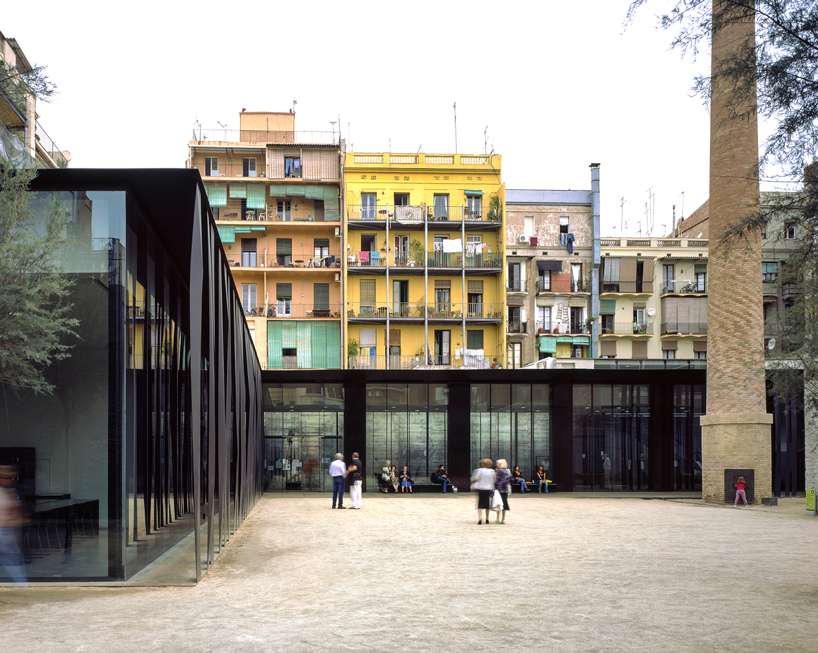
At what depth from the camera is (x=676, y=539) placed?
15258mm

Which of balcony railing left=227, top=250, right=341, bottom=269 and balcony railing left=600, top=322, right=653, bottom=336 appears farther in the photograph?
balcony railing left=600, top=322, right=653, bottom=336

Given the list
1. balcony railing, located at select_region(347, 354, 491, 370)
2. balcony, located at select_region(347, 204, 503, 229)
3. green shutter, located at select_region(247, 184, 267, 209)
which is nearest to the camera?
balcony railing, located at select_region(347, 354, 491, 370)

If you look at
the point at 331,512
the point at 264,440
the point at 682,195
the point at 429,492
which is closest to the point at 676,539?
the point at 331,512

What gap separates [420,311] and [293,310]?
6837 mm

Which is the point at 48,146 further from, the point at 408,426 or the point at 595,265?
the point at 595,265

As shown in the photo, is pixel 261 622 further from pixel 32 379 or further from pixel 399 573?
pixel 32 379

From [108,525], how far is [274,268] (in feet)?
118

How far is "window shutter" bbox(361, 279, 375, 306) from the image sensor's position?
45594mm

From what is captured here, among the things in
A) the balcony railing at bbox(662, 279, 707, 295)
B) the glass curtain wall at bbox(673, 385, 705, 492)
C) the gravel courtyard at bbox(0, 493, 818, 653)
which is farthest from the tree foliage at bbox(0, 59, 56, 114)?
the balcony railing at bbox(662, 279, 707, 295)

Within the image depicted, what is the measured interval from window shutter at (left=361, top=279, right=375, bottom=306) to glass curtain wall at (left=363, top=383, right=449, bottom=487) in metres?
15.7

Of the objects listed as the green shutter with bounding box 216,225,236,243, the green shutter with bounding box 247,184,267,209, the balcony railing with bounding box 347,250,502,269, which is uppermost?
the green shutter with bounding box 247,184,267,209

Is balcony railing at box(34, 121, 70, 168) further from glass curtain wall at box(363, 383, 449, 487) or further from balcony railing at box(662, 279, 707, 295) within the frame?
balcony railing at box(662, 279, 707, 295)

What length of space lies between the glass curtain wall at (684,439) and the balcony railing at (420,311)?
51.7 feet

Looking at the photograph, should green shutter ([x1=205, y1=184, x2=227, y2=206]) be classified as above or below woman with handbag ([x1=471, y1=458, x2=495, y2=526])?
above
